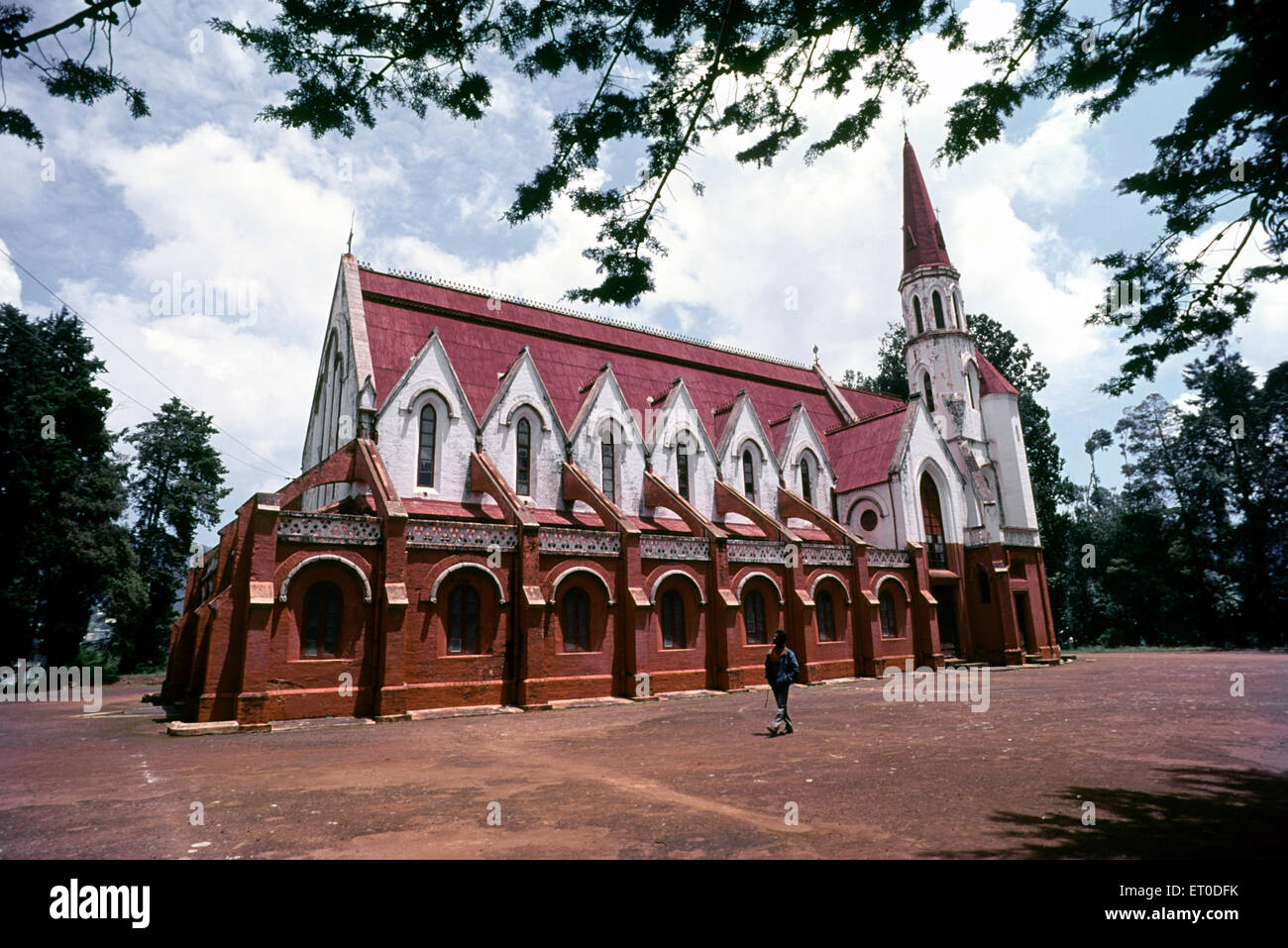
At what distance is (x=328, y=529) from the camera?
703 inches

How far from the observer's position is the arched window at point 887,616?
2916 cm

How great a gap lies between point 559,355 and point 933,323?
2219cm

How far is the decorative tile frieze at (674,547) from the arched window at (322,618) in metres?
9.82

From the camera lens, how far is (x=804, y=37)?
540 cm

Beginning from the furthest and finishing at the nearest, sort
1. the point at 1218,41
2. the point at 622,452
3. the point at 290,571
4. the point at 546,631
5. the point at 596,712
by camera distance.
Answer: the point at 622,452 < the point at 546,631 < the point at 596,712 < the point at 290,571 < the point at 1218,41

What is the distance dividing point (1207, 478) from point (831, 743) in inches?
1997

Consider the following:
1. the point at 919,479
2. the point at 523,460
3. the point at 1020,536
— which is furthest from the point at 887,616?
the point at 523,460

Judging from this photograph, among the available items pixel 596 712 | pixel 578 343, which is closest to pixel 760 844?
pixel 596 712

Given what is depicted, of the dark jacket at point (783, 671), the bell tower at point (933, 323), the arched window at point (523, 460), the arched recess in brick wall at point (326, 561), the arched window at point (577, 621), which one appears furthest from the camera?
the bell tower at point (933, 323)

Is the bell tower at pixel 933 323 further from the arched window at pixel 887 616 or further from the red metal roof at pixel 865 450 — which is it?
the arched window at pixel 887 616

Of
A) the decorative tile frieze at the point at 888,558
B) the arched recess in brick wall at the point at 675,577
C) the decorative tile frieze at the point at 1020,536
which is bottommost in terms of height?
the arched recess in brick wall at the point at 675,577

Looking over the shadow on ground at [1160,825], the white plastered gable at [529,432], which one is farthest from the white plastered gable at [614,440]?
the shadow on ground at [1160,825]

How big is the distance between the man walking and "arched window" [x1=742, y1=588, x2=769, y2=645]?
37.5 feet

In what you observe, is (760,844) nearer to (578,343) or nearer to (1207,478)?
(578,343)
